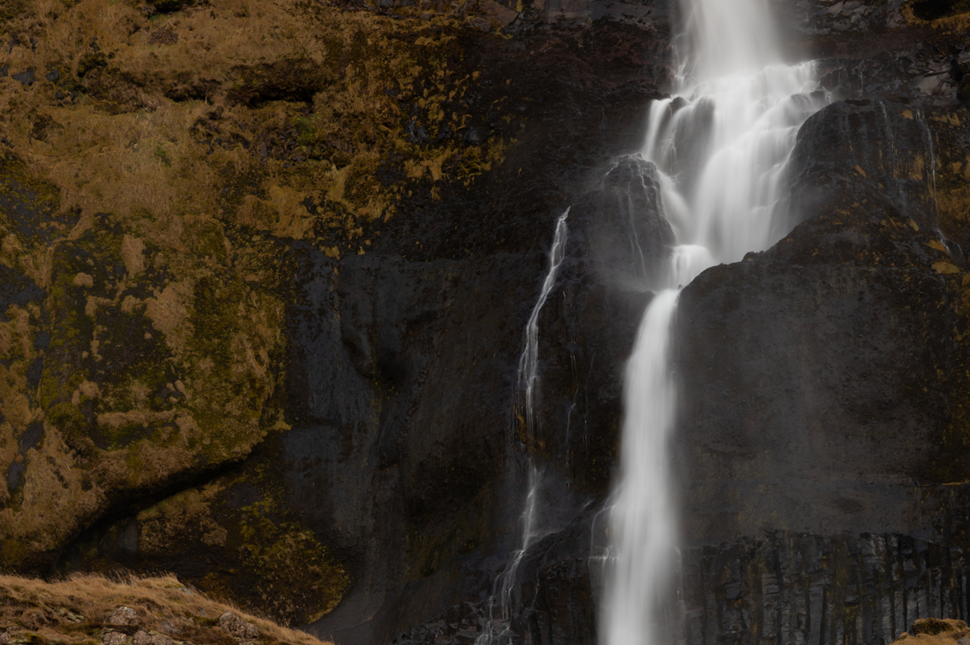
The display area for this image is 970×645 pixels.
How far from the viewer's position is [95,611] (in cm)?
852

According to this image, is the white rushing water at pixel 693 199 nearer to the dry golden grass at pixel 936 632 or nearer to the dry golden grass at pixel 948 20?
the dry golden grass at pixel 948 20

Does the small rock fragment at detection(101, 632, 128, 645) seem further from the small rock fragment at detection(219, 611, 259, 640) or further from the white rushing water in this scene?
the white rushing water

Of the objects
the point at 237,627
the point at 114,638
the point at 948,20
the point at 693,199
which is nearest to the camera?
the point at 114,638

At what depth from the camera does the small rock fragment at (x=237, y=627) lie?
9586 millimetres

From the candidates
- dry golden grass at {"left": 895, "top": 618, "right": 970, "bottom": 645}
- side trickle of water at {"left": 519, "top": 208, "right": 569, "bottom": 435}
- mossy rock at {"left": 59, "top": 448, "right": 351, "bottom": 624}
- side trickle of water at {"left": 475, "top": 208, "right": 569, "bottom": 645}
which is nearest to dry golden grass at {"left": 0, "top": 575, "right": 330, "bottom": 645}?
side trickle of water at {"left": 475, "top": 208, "right": 569, "bottom": 645}

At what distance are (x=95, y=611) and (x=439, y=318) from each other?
888cm

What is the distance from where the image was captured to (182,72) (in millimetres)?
17281

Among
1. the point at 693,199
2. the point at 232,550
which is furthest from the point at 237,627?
the point at 693,199

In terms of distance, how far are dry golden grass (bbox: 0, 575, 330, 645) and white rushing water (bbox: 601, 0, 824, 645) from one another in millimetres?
5014

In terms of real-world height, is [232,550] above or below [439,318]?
below

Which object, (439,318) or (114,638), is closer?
(114,638)

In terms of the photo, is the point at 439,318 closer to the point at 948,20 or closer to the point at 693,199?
the point at 693,199

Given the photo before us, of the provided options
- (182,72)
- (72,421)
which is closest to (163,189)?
(182,72)

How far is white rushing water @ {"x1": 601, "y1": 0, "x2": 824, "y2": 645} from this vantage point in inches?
420
